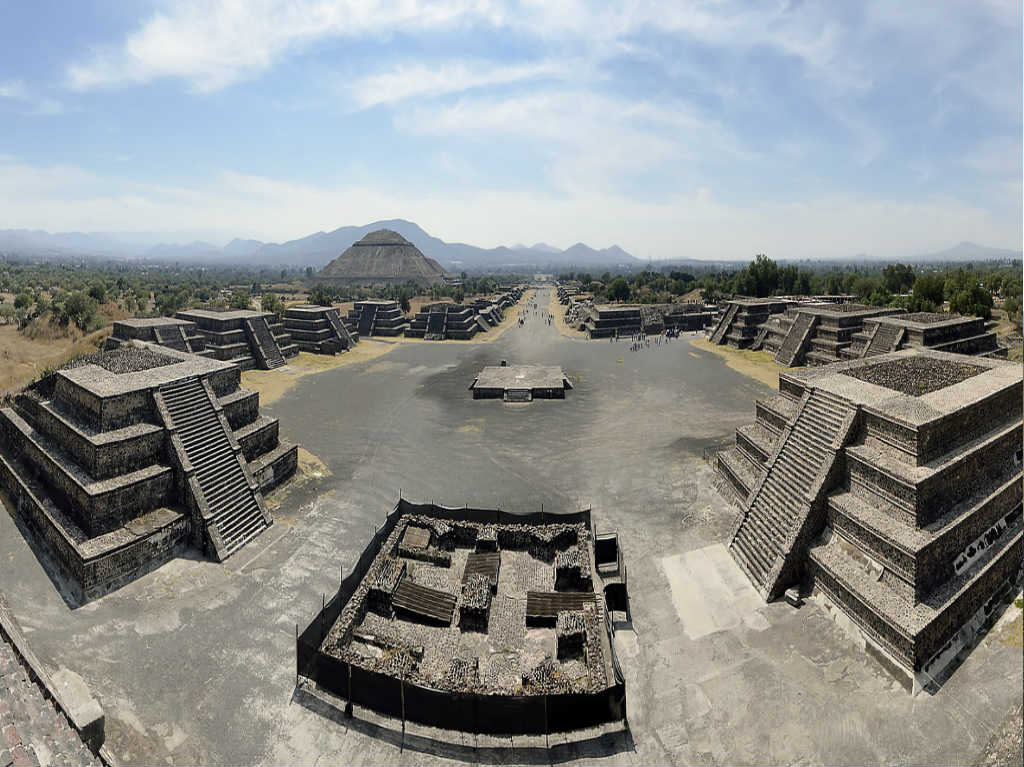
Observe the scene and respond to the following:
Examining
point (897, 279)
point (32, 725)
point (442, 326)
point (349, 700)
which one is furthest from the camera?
point (897, 279)

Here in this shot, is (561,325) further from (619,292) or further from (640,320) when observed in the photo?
(619,292)

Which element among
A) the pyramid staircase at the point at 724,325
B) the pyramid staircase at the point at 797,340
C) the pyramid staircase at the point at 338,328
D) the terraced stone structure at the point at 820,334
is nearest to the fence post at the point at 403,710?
the terraced stone structure at the point at 820,334

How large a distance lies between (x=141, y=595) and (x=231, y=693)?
6.42 metres

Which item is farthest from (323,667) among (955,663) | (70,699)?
(955,663)

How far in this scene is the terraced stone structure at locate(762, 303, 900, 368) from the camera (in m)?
51.6

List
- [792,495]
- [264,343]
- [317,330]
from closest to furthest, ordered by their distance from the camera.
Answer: [792,495], [264,343], [317,330]

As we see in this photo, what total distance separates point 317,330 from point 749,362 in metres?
51.1

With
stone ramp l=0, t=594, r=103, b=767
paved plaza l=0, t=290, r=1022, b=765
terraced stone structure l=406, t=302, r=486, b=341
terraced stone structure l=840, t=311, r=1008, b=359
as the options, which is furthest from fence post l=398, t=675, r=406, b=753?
terraced stone structure l=406, t=302, r=486, b=341

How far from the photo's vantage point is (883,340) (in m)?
46.0

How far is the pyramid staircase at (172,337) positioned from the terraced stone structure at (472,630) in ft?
118

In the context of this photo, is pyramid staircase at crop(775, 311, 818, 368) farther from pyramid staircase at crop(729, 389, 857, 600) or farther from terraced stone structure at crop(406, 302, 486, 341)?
terraced stone structure at crop(406, 302, 486, 341)

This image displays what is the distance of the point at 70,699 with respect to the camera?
1226cm

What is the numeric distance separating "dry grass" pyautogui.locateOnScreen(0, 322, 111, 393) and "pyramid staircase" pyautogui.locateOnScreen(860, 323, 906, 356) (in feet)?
230

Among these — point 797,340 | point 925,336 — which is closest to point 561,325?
point 797,340
